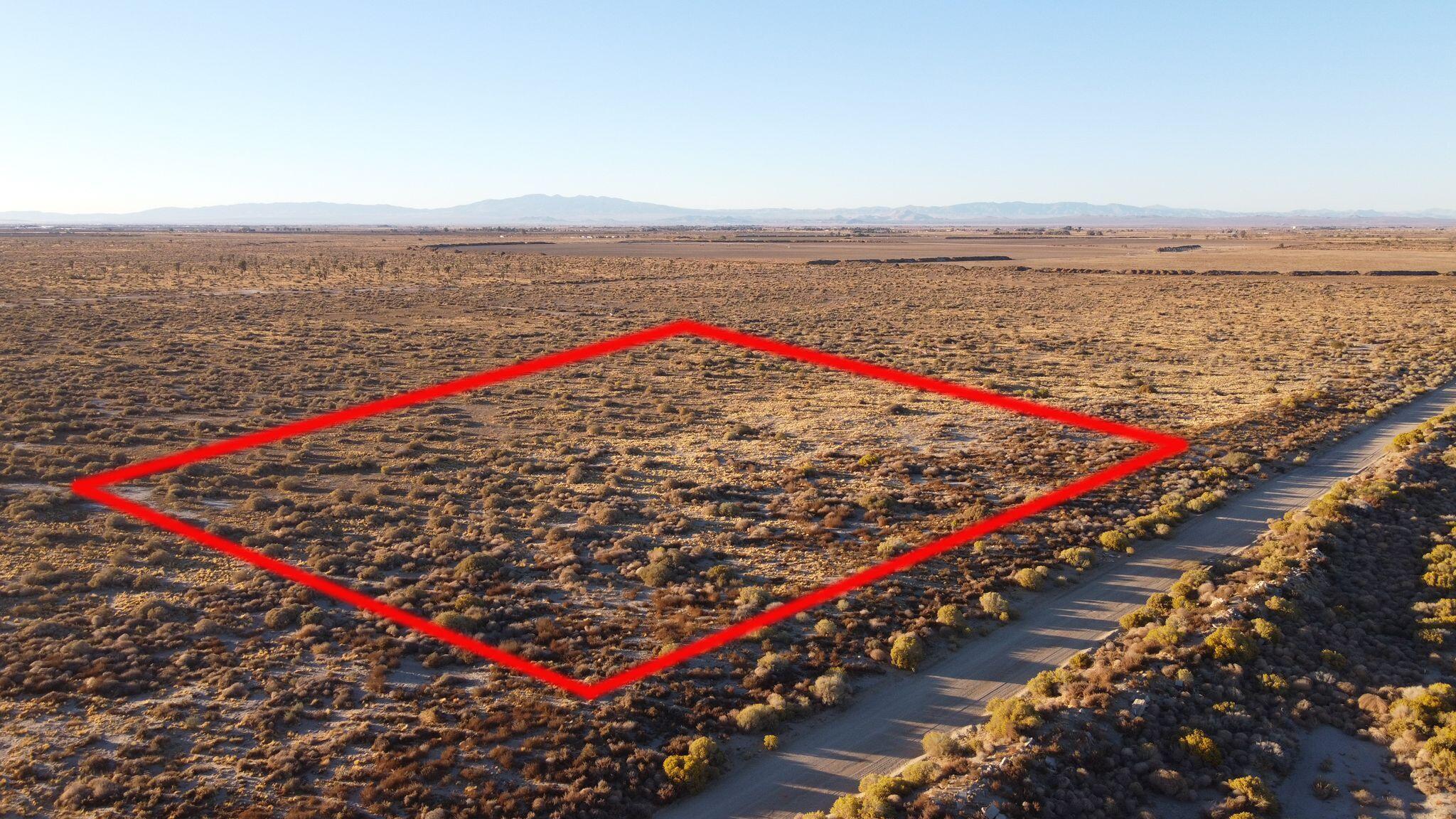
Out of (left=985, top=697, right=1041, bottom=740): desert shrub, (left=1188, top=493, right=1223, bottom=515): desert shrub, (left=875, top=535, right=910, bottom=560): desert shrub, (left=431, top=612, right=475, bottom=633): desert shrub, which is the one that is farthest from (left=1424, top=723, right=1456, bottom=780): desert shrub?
(left=431, top=612, right=475, bottom=633): desert shrub

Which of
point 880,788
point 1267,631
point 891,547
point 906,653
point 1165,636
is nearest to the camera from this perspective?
point 880,788

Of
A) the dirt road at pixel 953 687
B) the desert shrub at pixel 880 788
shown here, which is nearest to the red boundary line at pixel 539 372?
the dirt road at pixel 953 687

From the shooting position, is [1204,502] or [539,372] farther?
[539,372]

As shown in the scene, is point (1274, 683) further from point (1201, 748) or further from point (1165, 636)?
point (1201, 748)

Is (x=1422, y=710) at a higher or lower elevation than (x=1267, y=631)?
lower

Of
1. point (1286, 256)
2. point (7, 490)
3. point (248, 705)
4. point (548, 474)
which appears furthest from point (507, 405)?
point (1286, 256)

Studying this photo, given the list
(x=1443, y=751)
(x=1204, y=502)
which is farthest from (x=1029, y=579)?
(x=1204, y=502)

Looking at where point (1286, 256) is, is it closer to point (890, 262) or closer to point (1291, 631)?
point (890, 262)

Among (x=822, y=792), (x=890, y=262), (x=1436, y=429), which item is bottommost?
(x=822, y=792)
